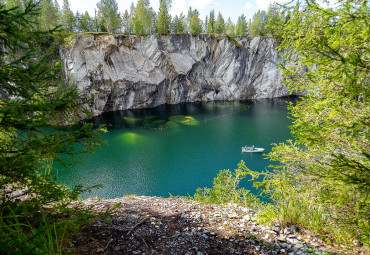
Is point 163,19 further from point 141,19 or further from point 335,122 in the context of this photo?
point 335,122

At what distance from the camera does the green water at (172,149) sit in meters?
19.8

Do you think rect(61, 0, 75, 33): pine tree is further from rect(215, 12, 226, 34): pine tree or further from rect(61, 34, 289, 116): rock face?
rect(215, 12, 226, 34): pine tree

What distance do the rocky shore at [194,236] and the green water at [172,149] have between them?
Result: 893 centimetres

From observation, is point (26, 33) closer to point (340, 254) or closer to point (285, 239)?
point (285, 239)

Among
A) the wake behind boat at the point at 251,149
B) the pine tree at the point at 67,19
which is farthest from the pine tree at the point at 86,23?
the wake behind boat at the point at 251,149

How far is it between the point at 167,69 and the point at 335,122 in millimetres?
50784

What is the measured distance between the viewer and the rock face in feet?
133

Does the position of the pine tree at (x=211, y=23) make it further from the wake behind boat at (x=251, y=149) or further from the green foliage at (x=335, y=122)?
the green foliage at (x=335, y=122)

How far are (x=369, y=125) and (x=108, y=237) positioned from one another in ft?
18.0

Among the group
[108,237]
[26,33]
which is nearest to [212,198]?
[108,237]

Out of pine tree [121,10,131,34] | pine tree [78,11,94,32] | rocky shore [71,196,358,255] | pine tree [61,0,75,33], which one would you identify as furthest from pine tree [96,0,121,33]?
rocky shore [71,196,358,255]

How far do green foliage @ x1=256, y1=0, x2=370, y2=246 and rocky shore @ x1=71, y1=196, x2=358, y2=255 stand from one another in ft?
1.88

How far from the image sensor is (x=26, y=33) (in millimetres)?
3639

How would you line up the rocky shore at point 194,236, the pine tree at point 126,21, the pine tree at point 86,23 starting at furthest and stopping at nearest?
the pine tree at point 126,21, the pine tree at point 86,23, the rocky shore at point 194,236
